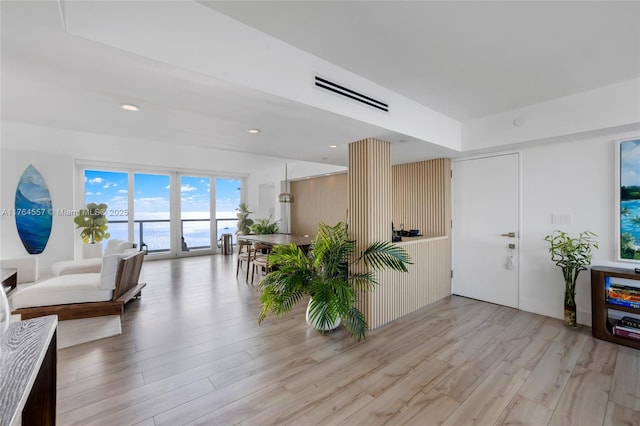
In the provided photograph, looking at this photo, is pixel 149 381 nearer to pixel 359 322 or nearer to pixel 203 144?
pixel 359 322

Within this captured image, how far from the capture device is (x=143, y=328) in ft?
10.5

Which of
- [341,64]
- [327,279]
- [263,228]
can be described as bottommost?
[327,279]

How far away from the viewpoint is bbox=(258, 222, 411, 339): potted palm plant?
2.77m

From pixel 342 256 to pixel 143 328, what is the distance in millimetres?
2444

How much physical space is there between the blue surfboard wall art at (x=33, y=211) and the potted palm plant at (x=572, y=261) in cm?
888

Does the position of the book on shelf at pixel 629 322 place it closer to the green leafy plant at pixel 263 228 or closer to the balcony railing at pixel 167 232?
the green leafy plant at pixel 263 228

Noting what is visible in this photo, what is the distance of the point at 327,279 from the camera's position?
9.64 ft

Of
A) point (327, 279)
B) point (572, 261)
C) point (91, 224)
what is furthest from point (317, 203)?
point (572, 261)

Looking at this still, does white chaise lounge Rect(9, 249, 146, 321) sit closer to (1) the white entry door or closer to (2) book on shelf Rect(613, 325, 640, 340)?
(1) the white entry door

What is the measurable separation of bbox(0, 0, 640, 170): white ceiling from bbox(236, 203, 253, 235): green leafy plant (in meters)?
5.55

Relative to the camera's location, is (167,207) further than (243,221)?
No

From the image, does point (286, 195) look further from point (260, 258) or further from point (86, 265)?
point (86, 265)

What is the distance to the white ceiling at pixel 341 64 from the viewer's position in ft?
5.67

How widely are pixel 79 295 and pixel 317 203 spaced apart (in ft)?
19.4
